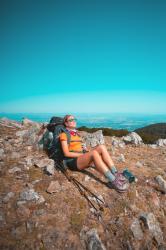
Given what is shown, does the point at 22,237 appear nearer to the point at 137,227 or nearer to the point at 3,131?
the point at 137,227

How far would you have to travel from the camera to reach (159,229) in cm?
610

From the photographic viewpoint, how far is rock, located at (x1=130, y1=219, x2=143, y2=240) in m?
5.74

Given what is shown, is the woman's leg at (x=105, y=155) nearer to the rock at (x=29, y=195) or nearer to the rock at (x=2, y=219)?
the rock at (x=29, y=195)

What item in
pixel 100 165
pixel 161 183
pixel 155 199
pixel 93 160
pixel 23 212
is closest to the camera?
pixel 23 212

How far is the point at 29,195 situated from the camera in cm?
615

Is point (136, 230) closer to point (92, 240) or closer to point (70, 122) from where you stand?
point (92, 240)

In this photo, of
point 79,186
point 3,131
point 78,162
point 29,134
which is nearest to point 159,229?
point 79,186

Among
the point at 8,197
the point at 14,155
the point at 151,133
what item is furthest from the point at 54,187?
the point at 151,133

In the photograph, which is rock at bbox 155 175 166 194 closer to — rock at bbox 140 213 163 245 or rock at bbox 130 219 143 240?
rock at bbox 140 213 163 245

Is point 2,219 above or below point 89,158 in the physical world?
below

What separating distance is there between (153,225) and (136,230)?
65 centimetres

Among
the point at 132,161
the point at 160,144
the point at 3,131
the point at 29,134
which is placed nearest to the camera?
the point at 132,161

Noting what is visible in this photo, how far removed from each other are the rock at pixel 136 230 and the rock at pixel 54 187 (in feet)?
8.76

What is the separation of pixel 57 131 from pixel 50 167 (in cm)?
167
